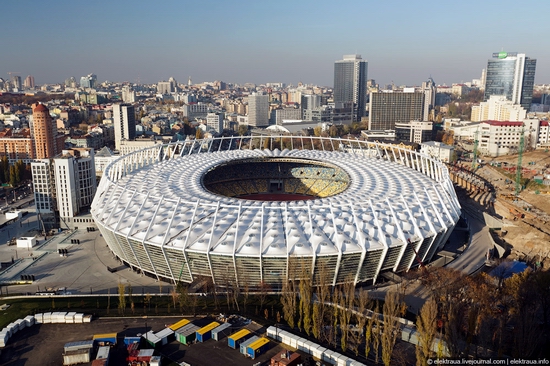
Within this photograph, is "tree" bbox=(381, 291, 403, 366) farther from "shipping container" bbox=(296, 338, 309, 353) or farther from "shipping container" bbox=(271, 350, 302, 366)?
"shipping container" bbox=(271, 350, 302, 366)

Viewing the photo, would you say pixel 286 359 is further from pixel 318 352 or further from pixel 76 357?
pixel 76 357

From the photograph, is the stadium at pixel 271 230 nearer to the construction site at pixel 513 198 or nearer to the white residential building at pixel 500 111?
the construction site at pixel 513 198

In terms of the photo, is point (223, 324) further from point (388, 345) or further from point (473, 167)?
point (473, 167)

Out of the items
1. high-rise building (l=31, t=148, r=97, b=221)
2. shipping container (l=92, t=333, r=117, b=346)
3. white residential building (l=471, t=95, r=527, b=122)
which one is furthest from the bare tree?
white residential building (l=471, t=95, r=527, b=122)

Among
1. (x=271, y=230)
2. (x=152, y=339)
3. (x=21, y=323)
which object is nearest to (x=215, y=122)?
(x=271, y=230)

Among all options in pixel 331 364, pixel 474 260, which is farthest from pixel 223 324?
pixel 474 260

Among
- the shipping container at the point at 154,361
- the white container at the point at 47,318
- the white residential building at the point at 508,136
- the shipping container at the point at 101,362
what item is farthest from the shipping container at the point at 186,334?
the white residential building at the point at 508,136
